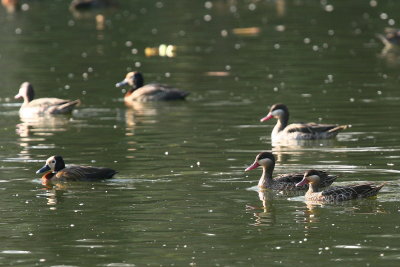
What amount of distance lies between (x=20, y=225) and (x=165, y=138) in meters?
8.22

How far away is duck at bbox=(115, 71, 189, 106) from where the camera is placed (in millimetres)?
31469

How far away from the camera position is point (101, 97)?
106ft

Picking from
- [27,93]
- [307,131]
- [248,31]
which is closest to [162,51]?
[248,31]

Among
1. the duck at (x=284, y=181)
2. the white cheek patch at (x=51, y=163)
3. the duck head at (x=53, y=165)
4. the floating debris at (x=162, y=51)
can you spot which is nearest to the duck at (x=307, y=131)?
the duck at (x=284, y=181)

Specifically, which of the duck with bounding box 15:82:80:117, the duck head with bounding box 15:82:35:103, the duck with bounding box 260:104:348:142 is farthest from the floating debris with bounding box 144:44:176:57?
the duck with bounding box 260:104:348:142

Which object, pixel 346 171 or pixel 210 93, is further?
pixel 210 93

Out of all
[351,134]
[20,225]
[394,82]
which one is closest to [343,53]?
[394,82]

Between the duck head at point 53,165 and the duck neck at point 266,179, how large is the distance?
11.1 feet

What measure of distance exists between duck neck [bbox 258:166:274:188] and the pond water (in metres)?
0.25

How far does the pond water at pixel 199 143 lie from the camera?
632 inches

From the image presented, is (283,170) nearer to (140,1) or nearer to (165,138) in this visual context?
(165,138)

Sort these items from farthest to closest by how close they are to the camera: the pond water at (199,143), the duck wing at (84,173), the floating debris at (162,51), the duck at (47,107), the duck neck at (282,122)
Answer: the floating debris at (162,51)
the duck at (47,107)
the duck neck at (282,122)
the duck wing at (84,173)
the pond water at (199,143)

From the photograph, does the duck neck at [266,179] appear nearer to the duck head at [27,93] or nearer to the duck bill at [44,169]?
the duck bill at [44,169]

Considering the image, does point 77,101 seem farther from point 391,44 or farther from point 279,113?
point 391,44
